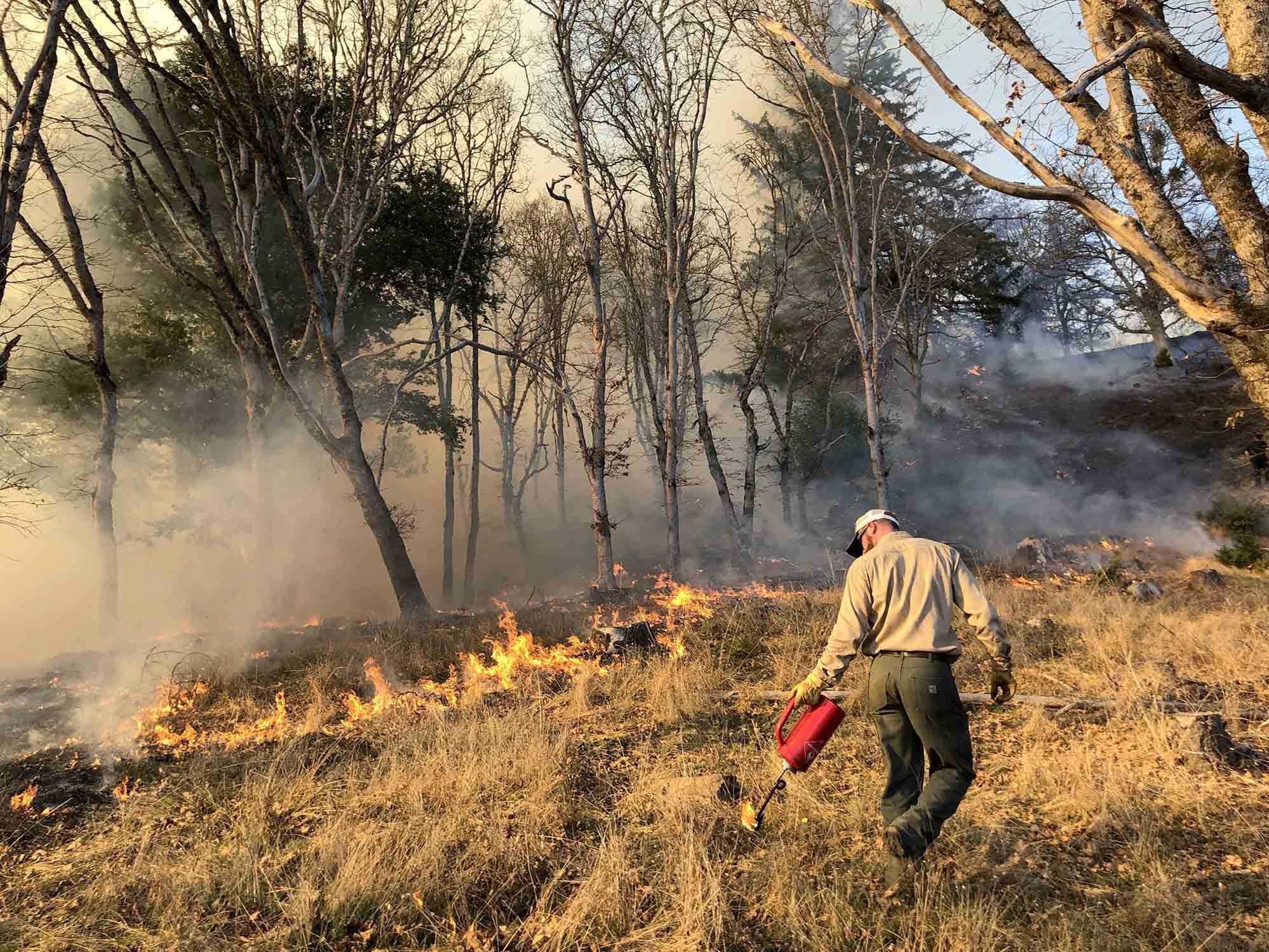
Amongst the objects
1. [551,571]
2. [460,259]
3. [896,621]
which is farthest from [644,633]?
[551,571]

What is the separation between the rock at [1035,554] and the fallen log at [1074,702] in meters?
9.48

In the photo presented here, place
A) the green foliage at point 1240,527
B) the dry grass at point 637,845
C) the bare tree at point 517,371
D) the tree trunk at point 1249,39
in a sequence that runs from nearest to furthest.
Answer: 1. the dry grass at point 637,845
2. the tree trunk at point 1249,39
3. the green foliage at point 1240,527
4. the bare tree at point 517,371

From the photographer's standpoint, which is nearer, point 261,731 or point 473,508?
point 261,731

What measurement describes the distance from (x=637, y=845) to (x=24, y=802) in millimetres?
4197

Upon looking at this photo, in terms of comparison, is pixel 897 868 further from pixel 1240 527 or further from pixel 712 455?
pixel 1240 527

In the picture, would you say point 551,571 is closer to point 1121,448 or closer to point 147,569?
point 147,569

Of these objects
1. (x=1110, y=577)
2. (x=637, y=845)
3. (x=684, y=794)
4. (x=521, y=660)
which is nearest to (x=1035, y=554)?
(x=1110, y=577)

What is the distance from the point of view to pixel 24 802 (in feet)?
13.6

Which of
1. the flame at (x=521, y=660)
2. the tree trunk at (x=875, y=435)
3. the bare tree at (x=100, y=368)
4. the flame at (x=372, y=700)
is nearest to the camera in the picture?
the flame at (x=372, y=700)

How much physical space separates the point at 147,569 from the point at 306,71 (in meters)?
14.3

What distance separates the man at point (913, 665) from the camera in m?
3.05

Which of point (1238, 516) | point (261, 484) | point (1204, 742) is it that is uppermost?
point (261, 484)

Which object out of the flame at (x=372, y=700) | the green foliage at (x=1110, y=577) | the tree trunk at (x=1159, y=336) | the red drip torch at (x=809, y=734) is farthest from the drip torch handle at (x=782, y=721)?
the tree trunk at (x=1159, y=336)

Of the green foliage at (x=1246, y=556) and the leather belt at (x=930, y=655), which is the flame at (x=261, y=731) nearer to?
the leather belt at (x=930, y=655)
